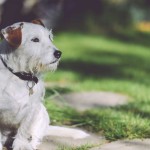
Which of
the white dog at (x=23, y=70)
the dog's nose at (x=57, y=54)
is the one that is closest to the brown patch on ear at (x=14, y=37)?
the white dog at (x=23, y=70)

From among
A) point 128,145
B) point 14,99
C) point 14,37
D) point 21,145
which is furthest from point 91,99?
point 14,37

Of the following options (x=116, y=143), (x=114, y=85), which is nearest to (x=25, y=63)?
(x=116, y=143)

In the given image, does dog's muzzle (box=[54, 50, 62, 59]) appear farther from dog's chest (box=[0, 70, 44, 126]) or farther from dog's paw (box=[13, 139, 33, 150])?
dog's paw (box=[13, 139, 33, 150])

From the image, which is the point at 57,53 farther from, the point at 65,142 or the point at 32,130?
the point at 65,142

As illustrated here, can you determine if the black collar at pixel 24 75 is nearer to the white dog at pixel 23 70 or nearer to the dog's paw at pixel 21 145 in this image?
the white dog at pixel 23 70

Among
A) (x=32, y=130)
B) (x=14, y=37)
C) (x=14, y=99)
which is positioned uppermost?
(x=14, y=37)

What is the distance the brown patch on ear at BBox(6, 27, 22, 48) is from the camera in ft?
15.7

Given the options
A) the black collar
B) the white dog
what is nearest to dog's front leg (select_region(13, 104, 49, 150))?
the white dog

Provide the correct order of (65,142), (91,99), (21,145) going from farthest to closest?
(91,99) < (65,142) < (21,145)

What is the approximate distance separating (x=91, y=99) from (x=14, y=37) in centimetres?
337

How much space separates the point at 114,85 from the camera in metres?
9.13

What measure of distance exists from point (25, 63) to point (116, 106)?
2.64 meters

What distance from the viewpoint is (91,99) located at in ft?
26.3

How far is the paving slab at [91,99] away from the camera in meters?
7.58
